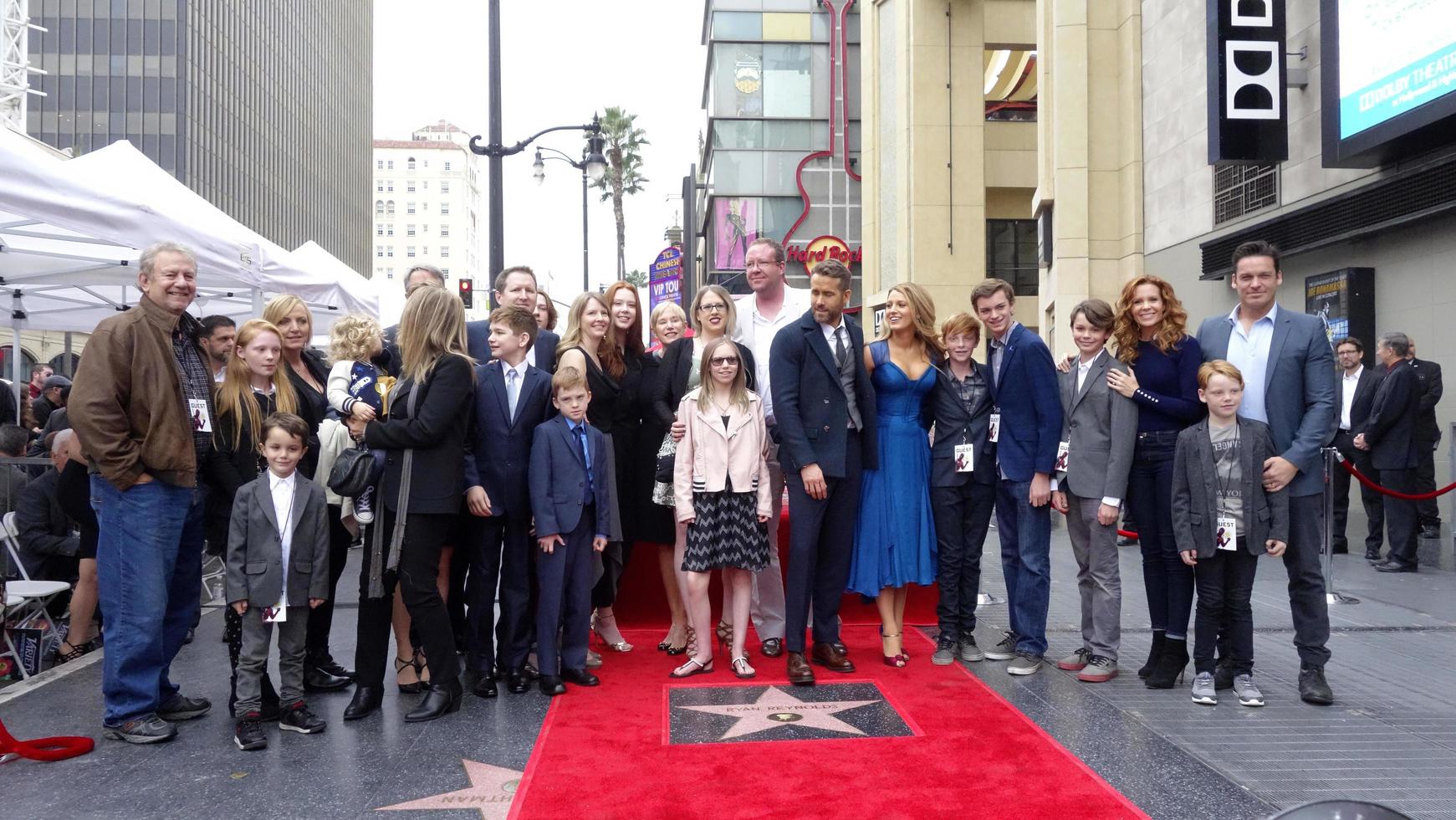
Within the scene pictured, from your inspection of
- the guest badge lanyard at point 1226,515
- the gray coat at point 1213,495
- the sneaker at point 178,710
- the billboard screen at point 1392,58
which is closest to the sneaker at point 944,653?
the gray coat at point 1213,495

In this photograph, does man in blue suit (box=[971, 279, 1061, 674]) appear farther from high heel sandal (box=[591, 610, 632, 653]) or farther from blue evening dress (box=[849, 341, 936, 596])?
high heel sandal (box=[591, 610, 632, 653])

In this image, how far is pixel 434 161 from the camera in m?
152

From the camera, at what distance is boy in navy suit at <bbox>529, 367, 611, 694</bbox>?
546cm

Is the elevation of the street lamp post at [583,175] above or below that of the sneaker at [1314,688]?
above

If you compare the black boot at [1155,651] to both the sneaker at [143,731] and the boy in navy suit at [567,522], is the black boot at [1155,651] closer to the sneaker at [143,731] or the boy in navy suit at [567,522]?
the boy in navy suit at [567,522]

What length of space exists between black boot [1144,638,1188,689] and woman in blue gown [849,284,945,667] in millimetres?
1231

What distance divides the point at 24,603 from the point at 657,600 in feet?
11.9

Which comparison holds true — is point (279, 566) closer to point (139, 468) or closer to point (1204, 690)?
point (139, 468)

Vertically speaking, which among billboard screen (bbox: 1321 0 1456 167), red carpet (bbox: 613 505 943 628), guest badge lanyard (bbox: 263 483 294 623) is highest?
billboard screen (bbox: 1321 0 1456 167)

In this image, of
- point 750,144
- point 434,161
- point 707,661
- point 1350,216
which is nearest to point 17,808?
point 707,661

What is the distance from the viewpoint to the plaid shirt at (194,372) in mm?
4996

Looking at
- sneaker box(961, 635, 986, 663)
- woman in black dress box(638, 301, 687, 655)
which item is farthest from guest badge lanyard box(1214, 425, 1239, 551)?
woman in black dress box(638, 301, 687, 655)

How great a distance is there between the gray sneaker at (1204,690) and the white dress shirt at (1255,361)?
128cm

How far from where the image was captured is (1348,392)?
399 inches
